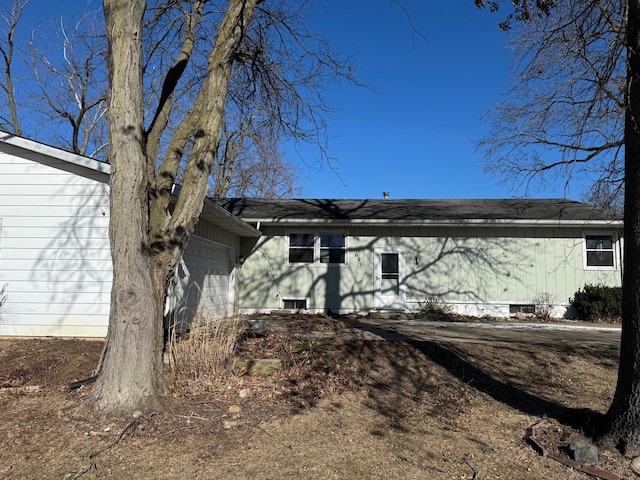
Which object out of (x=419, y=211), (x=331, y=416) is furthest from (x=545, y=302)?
(x=331, y=416)

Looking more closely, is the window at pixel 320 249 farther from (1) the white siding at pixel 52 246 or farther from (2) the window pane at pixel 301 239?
(1) the white siding at pixel 52 246

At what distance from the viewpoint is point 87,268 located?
8500mm

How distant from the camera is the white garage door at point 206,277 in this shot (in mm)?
9539

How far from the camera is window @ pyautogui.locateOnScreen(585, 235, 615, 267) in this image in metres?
13.9

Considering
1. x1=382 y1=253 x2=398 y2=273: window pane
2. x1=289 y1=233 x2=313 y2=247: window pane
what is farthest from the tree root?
x1=289 y1=233 x2=313 y2=247: window pane

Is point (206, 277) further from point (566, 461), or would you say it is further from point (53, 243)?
point (566, 461)

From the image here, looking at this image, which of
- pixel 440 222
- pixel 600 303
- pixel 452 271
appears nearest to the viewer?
pixel 600 303

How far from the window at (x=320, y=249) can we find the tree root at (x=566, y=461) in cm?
977

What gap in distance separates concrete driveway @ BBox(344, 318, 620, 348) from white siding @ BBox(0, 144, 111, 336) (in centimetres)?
516

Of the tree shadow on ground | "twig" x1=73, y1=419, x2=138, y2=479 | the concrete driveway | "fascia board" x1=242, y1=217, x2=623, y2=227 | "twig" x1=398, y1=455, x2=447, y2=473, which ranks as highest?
"fascia board" x1=242, y1=217, x2=623, y2=227

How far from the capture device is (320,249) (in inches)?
561

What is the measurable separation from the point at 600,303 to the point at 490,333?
545 cm

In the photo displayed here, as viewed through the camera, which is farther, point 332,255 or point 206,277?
point 332,255

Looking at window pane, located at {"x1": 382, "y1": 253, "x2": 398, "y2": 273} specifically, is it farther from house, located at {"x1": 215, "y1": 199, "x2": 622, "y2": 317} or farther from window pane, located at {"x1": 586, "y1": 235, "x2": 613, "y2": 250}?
window pane, located at {"x1": 586, "y1": 235, "x2": 613, "y2": 250}
